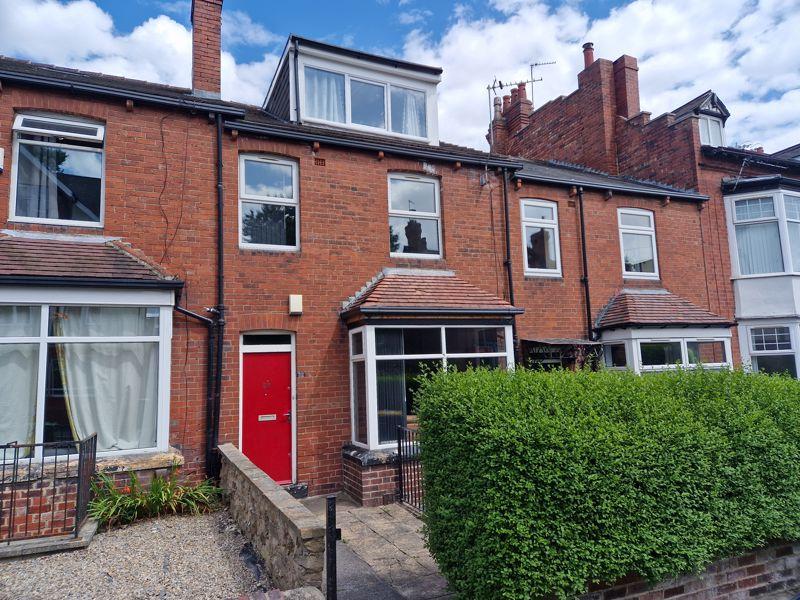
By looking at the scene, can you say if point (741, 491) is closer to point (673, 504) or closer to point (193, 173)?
point (673, 504)

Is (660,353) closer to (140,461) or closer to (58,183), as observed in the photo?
(140,461)

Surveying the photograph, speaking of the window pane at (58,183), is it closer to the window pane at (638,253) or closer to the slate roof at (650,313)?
the slate roof at (650,313)

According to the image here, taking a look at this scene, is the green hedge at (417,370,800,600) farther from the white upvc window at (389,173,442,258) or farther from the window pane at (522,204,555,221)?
the window pane at (522,204,555,221)

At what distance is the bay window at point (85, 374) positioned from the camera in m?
6.73

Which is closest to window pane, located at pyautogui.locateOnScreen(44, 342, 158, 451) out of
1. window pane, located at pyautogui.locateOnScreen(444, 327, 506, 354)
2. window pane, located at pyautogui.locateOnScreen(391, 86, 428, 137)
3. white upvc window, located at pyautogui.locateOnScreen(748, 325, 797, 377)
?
window pane, located at pyautogui.locateOnScreen(444, 327, 506, 354)

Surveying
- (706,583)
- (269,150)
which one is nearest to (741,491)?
(706,583)

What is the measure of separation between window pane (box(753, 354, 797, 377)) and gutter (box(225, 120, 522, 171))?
26.4 feet

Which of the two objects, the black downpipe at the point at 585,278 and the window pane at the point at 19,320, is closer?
the window pane at the point at 19,320

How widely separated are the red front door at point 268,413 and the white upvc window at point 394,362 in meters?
1.12

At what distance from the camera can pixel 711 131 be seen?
14.6m

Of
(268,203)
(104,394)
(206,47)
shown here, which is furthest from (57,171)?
(206,47)

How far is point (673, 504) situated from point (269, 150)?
7.77 meters

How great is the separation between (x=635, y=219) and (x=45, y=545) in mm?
12620

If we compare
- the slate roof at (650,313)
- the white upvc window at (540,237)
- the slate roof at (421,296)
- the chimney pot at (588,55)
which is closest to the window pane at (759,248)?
the slate roof at (650,313)
